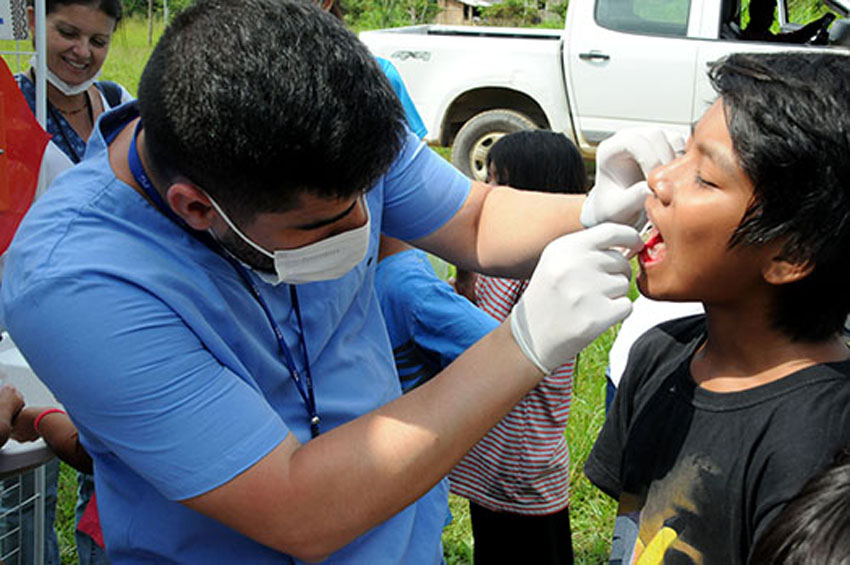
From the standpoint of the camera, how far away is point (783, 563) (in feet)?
3.57

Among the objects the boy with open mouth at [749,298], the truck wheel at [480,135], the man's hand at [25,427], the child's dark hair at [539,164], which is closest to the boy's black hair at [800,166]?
the boy with open mouth at [749,298]

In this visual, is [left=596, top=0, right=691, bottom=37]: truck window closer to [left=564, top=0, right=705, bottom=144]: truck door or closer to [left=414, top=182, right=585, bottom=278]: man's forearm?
[left=564, top=0, right=705, bottom=144]: truck door

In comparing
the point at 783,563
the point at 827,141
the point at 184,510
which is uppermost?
the point at 827,141

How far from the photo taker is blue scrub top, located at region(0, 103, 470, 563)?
47.6 inches

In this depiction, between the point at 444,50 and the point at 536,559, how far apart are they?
5.40 metres

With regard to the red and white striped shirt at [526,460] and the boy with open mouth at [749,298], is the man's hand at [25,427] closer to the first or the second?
the red and white striped shirt at [526,460]

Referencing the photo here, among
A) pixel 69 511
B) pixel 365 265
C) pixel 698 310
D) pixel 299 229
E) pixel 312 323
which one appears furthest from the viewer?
pixel 69 511

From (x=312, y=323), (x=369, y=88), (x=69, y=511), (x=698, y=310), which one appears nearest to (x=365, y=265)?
(x=312, y=323)

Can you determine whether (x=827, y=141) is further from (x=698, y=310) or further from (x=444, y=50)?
(x=444, y=50)

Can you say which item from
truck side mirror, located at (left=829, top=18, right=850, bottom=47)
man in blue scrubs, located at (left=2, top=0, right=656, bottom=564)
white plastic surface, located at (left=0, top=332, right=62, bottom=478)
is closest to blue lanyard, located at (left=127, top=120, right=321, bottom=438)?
man in blue scrubs, located at (left=2, top=0, right=656, bottom=564)

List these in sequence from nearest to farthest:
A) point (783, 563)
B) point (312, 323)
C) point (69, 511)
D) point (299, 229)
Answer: point (783, 563)
point (299, 229)
point (312, 323)
point (69, 511)

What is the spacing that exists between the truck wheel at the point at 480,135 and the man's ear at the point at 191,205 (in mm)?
5864

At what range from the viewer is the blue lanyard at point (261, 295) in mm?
1326

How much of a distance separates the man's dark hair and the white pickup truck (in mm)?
5356
